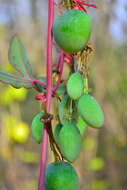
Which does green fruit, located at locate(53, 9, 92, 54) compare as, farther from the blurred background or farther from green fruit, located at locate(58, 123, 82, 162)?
the blurred background

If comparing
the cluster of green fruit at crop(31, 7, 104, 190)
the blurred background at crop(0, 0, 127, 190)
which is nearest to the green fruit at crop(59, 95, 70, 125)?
the cluster of green fruit at crop(31, 7, 104, 190)

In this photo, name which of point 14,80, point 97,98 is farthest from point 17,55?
point 97,98

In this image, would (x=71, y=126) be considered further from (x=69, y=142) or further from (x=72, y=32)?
(x=72, y=32)

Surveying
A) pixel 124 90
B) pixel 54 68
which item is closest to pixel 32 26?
pixel 124 90

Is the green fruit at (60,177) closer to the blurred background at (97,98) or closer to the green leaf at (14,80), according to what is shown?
the green leaf at (14,80)

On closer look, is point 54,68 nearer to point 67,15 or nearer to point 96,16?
point 67,15

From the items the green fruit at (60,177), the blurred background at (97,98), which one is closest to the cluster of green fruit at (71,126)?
the green fruit at (60,177)
